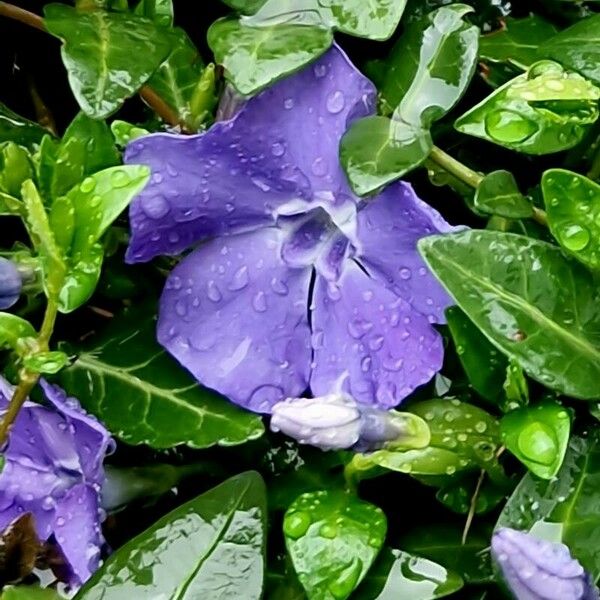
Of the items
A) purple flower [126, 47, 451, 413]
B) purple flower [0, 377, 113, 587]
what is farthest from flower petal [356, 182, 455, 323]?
purple flower [0, 377, 113, 587]

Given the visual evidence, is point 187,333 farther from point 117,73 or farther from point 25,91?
point 25,91

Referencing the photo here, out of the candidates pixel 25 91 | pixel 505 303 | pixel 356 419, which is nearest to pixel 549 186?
pixel 505 303

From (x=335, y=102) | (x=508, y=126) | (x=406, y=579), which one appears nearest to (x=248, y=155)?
(x=335, y=102)

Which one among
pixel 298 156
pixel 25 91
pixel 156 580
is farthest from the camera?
pixel 25 91

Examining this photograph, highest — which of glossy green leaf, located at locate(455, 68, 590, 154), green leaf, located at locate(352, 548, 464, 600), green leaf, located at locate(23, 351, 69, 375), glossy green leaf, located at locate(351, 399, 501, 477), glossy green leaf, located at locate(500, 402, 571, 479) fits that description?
glossy green leaf, located at locate(455, 68, 590, 154)

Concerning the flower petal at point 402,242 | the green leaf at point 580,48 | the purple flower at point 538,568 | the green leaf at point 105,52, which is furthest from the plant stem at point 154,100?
the purple flower at point 538,568

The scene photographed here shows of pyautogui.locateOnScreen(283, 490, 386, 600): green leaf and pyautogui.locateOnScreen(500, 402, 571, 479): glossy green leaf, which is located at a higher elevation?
pyautogui.locateOnScreen(500, 402, 571, 479): glossy green leaf

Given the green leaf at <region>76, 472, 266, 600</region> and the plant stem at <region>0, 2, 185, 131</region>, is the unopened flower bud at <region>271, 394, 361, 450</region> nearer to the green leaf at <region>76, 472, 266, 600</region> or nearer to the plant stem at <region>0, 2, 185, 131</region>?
the green leaf at <region>76, 472, 266, 600</region>

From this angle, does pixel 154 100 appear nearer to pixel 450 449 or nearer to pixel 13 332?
pixel 13 332
